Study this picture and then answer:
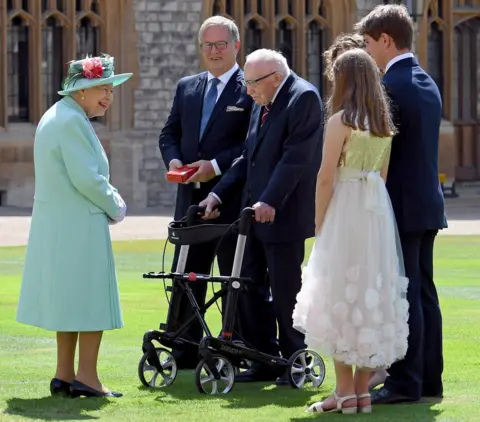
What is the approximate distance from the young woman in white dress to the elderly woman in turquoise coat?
1020 mm

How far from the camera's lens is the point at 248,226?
767 centimetres

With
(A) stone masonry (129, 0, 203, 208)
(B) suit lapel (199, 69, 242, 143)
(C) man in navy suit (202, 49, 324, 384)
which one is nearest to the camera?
(C) man in navy suit (202, 49, 324, 384)

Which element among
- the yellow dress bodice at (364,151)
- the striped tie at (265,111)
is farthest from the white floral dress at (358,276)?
the striped tie at (265,111)

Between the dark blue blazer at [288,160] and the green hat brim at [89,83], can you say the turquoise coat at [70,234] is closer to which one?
the green hat brim at [89,83]

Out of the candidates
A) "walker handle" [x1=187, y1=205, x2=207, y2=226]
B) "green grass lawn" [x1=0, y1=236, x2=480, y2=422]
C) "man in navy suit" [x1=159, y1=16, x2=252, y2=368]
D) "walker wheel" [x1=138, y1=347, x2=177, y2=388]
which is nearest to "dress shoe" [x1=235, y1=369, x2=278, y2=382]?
"green grass lawn" [x1=0, y1=236, x2=480, y2=422]

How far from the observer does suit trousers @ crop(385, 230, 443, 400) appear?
24.0 ft

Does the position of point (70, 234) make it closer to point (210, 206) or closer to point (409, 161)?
point (210, 206)

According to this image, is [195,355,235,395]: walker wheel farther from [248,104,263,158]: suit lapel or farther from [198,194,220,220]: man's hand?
[248,104,263,158]: suit lapel

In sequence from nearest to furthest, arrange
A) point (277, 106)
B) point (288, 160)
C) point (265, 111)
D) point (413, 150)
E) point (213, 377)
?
point (413, 150) → point (213, 377) → point (288, 160) → point (277, 106) → point (265, 111)

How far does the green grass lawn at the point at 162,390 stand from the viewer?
7.03m

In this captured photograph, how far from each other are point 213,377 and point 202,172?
130cm

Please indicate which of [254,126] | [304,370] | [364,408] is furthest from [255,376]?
[254,126]

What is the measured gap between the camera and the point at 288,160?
7832 millimetres

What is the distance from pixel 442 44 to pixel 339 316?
20.0m
